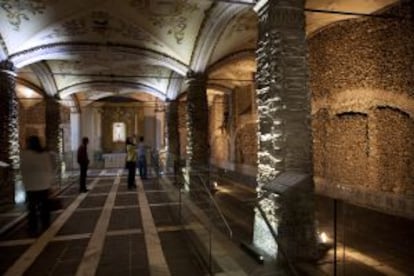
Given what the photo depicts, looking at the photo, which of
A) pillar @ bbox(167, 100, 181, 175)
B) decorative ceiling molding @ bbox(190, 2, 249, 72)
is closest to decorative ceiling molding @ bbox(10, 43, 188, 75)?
decorative ceiling molding @ bbox(190, 2, 249, 72)

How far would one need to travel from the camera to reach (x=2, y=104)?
859 cm

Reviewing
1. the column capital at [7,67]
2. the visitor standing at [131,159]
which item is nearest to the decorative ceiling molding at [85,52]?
the column capital at [7,67]

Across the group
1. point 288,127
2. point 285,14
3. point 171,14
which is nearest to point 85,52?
point 171,14

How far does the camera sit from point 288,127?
15.3 feet

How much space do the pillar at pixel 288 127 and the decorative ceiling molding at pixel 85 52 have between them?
5593 millimetres

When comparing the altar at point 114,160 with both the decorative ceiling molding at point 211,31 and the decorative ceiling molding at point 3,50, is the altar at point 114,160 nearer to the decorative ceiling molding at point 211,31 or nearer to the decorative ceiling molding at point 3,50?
the decorative ceiling molding at point 211,31

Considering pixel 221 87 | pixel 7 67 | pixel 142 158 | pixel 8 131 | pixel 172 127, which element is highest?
pixel 221 87

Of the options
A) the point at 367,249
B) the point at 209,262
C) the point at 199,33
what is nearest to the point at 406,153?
the point at 367,249

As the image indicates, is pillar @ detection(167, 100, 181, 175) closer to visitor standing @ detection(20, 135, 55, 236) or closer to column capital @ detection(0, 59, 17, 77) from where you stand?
column capital @ detection(0, 59, 17, 77)

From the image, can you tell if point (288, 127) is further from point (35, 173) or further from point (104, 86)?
point (104, 86)

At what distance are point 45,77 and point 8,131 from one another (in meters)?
4.86

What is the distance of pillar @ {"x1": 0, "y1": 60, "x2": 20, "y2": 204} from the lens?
27.9 feet

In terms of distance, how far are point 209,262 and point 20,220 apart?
14.2 feet

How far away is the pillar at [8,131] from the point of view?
8.49 meters
